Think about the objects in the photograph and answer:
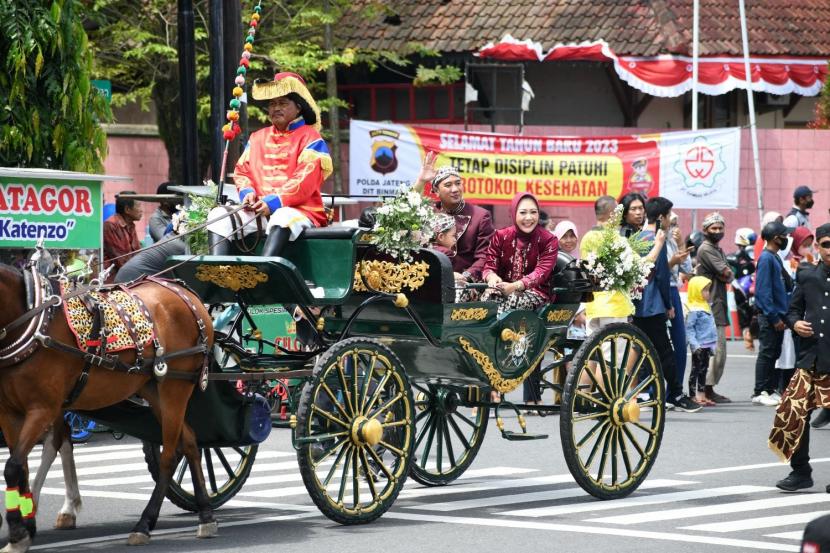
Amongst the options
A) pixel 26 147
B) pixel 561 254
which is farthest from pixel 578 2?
pixel 561 254

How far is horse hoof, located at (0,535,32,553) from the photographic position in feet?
26.8

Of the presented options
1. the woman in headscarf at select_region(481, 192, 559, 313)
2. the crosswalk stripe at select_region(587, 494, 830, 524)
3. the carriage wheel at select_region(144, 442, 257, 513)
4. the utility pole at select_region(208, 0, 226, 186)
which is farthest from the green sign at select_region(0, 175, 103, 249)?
the crosswalk stripe at select_region(587, 494, 830, 524)

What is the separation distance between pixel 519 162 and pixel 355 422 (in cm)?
1819

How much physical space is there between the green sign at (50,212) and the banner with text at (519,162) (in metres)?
13.7

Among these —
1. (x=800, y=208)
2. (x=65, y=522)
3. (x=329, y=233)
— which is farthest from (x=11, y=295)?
(x=800, y=208)

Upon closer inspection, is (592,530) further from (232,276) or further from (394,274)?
(232,276)

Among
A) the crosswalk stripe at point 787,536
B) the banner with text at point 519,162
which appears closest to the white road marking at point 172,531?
the crosswalk stripe at point 787,536

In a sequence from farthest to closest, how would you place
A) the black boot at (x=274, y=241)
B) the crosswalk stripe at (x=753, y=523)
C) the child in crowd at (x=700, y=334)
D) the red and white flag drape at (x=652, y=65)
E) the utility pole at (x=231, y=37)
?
the red and white flag drape at (x=652, y=65) → the child in crowd at (x=700, y=334) → the utility pole at (x=231, y=37) → the black boot at (x=274, y=241) → the crosswalk stripe at (x=753, y=523)

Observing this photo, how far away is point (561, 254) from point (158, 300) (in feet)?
11.7

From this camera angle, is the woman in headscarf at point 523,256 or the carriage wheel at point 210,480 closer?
the carriage wheel at point 210,480

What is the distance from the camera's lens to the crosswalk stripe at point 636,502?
386 inches

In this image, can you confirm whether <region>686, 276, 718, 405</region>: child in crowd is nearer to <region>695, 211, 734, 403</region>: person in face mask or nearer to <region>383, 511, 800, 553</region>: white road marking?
<region>695, 211, 734, 403</region>: person in face mask

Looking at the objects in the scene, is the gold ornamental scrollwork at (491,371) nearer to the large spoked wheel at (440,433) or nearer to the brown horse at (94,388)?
the large spoked wheel at (440,433)

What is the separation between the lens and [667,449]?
42.9 ft
